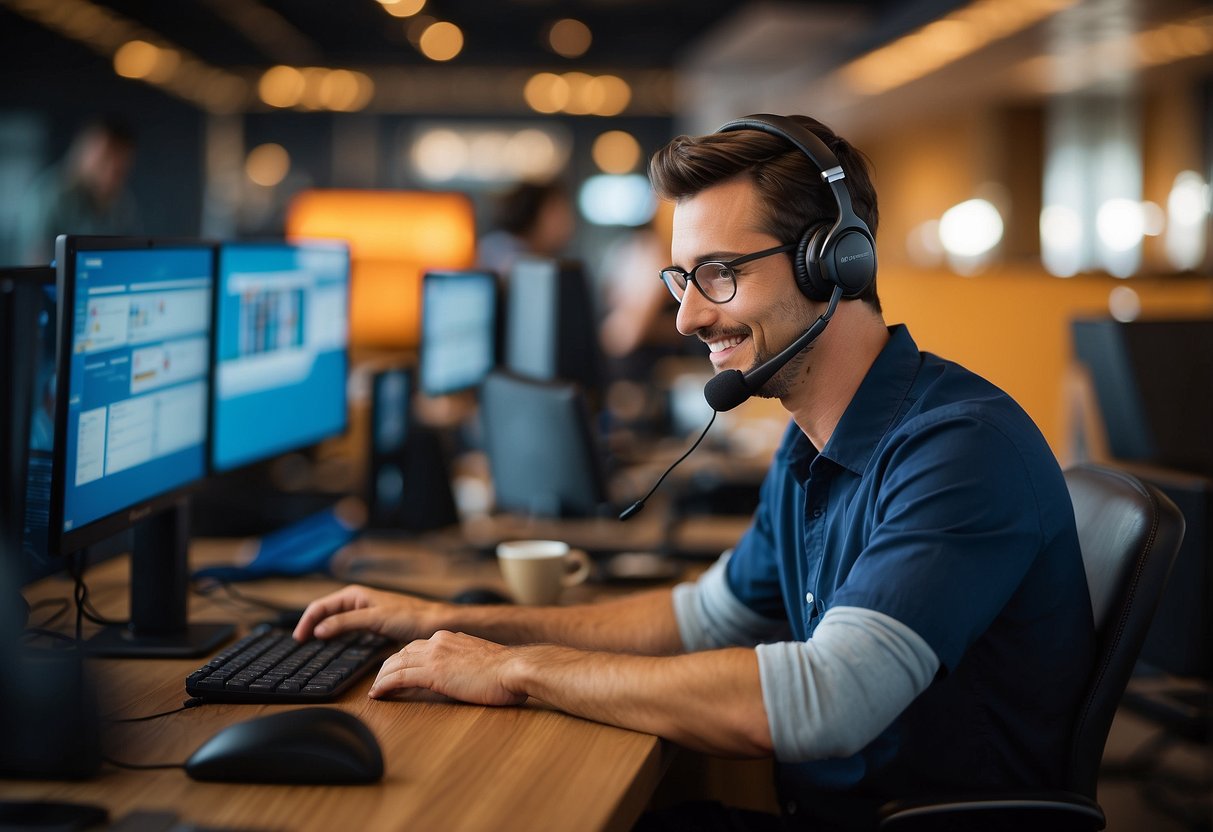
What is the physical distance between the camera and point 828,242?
1.24m

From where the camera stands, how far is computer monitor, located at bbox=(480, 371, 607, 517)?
2.00m

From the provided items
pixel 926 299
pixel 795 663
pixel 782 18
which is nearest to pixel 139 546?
pixel 795 663

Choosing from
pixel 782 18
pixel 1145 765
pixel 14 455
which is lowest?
pixel 1145 765

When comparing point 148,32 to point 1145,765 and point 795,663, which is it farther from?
point 795,663

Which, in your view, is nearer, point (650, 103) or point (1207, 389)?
point (1207, 389)

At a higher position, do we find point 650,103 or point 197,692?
point 650,103

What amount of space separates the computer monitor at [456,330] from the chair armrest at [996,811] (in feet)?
4.93

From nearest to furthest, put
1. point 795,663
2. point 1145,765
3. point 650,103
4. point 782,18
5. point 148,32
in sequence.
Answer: point 795,663 < point 1145,765 < point 782,18 < point 148,32 < point 650,103

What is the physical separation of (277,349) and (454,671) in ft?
2.85

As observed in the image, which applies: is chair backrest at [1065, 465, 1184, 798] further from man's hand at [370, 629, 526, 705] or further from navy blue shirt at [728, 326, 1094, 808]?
man's hand at [370, 629, 526, 705]

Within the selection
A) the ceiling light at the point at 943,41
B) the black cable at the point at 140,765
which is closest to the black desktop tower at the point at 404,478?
the black cable at the point at 140,765

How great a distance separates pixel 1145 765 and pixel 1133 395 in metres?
0.94

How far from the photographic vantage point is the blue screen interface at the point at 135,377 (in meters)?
1.22

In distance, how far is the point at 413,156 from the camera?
11234mm
